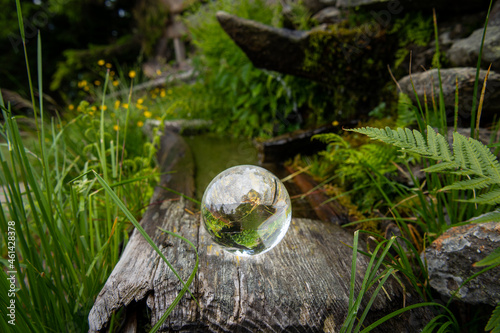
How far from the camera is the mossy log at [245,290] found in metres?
1.28

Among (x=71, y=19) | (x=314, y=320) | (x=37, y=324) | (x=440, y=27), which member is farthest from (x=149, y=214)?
(x=71, y=19)

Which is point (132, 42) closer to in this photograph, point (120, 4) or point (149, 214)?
point (120, 4)

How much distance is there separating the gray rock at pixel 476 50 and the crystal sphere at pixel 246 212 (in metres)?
2.01

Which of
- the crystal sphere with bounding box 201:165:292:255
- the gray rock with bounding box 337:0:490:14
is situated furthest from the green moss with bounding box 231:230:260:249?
the gray rock with bounding box 337:0:490:14

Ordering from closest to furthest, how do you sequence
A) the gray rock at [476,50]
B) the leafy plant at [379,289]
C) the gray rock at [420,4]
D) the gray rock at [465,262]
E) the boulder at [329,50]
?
the leafy plant at [379,289] < the gray rock at [465,262] < the gray rock at [476,50] < the gray rock at [420,4] < the boulder at [329,50]

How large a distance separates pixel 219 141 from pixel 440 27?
3.19m

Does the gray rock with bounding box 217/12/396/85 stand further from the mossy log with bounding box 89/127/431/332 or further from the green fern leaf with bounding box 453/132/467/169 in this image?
the green fern leaf with bounding box 453/132/467/169

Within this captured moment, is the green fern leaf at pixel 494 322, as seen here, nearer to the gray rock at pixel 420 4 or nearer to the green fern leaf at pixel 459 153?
the green fern leaf at pixel 459 153

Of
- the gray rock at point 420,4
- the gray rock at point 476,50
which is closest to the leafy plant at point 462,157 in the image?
the gray rock at point 476,50

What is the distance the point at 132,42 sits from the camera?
36.0 feet

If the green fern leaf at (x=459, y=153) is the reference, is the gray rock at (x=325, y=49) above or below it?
above

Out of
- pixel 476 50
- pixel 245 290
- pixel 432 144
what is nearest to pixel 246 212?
pixel 245 290

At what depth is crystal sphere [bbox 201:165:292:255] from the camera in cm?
140

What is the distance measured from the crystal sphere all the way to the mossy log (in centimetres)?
16
